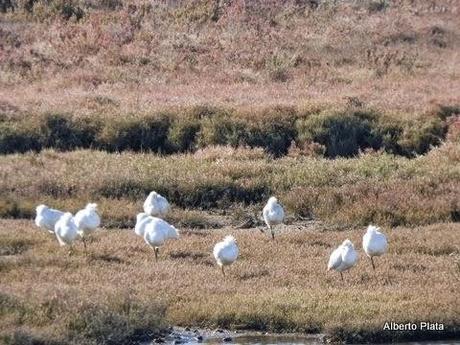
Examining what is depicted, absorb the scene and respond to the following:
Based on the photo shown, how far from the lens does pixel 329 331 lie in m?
14.5

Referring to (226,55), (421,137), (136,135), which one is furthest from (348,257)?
(226,55)

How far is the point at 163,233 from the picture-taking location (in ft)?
57.2

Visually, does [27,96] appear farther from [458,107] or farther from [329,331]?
[329,331]

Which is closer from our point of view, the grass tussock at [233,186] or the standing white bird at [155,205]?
the standing white bird at [155,205]

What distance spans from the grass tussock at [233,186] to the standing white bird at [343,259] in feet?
13.9

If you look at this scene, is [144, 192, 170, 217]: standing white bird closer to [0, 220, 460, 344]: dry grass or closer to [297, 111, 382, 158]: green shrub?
[0, 220, 460, 344]: dry grass

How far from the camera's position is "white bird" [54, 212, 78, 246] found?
17562 millimetres

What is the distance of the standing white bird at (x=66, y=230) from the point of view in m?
17.6

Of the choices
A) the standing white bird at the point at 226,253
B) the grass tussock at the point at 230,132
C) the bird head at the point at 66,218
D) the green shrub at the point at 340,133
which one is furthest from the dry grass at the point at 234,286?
the green shrub at the point at 340,133

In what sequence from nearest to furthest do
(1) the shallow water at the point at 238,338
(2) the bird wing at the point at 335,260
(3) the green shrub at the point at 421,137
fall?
(1) the shallow water at the point at 238,338 < (2) the bird wing at the point at 335,260 < (3) the green shrub at the point at 421,137

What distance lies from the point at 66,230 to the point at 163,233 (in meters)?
1.49

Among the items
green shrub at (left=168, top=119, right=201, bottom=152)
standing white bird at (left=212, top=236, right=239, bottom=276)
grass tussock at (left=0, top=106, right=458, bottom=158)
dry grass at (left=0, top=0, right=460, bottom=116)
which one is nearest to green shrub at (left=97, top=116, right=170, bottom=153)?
grass tussock at (left=0, top=106, right=458, bottom=158)

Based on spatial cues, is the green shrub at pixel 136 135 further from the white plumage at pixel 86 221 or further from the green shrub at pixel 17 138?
the white plumage at pixel 86 221

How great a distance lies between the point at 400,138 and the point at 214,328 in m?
12.8
